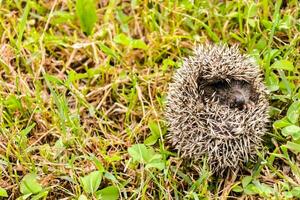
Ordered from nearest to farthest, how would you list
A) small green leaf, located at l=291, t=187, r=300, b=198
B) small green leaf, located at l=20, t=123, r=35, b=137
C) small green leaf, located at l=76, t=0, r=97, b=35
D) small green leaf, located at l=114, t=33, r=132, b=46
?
small green leaf, located at l=291, t=187, r=300, b=198, small green leaf, located at l=20, t=123, r=35, b=137, small green leaf, located at l=114, t=33, r=132, b=46, small green leaf, located at l=76, t=0, r=97, b=35

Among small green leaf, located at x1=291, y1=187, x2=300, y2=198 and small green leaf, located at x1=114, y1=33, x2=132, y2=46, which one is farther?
small green leaf, located at x1=114, y1=33, x2=132, y2=46

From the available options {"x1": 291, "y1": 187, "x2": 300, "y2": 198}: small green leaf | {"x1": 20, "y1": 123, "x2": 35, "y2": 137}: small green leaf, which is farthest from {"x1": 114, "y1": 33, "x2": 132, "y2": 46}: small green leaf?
{"x1": 291, "y1": 187, "x2": 300, "y2": 198}: small green leaf

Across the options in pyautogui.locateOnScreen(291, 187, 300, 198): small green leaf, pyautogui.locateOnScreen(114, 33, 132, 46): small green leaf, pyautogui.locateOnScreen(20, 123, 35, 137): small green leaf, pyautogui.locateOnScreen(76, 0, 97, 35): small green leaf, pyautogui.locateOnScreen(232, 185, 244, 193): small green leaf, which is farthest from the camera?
pyautogui.locateOnScreen(76, 0, 97, 35): small green leaf

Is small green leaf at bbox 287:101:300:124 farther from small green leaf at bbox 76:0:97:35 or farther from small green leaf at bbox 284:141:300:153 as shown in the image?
small green leaf at bbox 76:0:97:35

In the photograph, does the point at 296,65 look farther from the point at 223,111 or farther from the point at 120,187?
the point at 120,187

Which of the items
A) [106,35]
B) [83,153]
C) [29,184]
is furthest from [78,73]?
[29,184]

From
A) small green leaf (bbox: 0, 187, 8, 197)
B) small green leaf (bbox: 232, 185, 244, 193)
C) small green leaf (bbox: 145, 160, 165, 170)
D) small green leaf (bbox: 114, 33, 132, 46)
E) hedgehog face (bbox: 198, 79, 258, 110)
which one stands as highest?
small green leaf (bbox: 114, 33, 132, 46)
